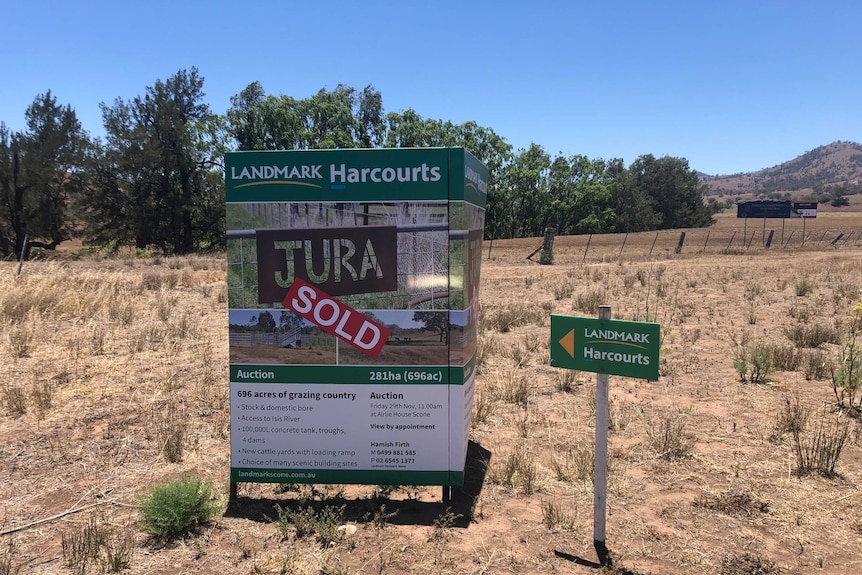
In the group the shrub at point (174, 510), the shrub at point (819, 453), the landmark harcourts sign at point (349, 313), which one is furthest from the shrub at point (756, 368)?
the shrub at point (174, 510)

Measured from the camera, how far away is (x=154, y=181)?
4447 centimetres

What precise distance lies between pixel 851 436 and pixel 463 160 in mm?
4689

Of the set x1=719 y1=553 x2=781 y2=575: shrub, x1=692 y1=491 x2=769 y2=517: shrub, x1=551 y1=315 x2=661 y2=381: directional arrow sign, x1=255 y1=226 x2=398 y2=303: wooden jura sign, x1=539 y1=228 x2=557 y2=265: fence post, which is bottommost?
x1=719 y1=553 x2=781 y2=575: shrub

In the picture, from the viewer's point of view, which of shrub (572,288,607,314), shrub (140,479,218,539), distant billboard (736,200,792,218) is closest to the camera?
shrub (140,479,218,539)

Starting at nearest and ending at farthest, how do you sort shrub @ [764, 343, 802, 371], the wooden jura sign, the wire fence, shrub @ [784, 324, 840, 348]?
the wooden jura sign → shrub @ [764, 343, 802, 371] → shrub @ [784, 324, 840, 348] → the wire fence

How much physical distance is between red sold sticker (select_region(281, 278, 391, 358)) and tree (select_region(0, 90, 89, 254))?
45083 mm

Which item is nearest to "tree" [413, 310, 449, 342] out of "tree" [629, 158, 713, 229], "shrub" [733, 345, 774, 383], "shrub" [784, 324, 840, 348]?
"shrub" [733, 345, 774, 383]

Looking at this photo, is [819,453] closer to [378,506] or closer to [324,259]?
[378,506]

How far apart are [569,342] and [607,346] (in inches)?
9.6

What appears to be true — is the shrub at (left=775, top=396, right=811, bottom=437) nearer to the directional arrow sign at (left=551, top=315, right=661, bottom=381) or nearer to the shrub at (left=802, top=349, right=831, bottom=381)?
the shrub at (left=802, top=349, right=831, bottom=381)

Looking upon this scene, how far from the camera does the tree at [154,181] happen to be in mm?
42656

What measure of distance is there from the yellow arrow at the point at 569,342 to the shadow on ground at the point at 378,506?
146 centimetres

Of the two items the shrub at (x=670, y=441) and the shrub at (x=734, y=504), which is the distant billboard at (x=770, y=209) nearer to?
the shrub at (x=670, y=441)

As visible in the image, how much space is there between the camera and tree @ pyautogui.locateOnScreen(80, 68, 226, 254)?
42.7 metres
